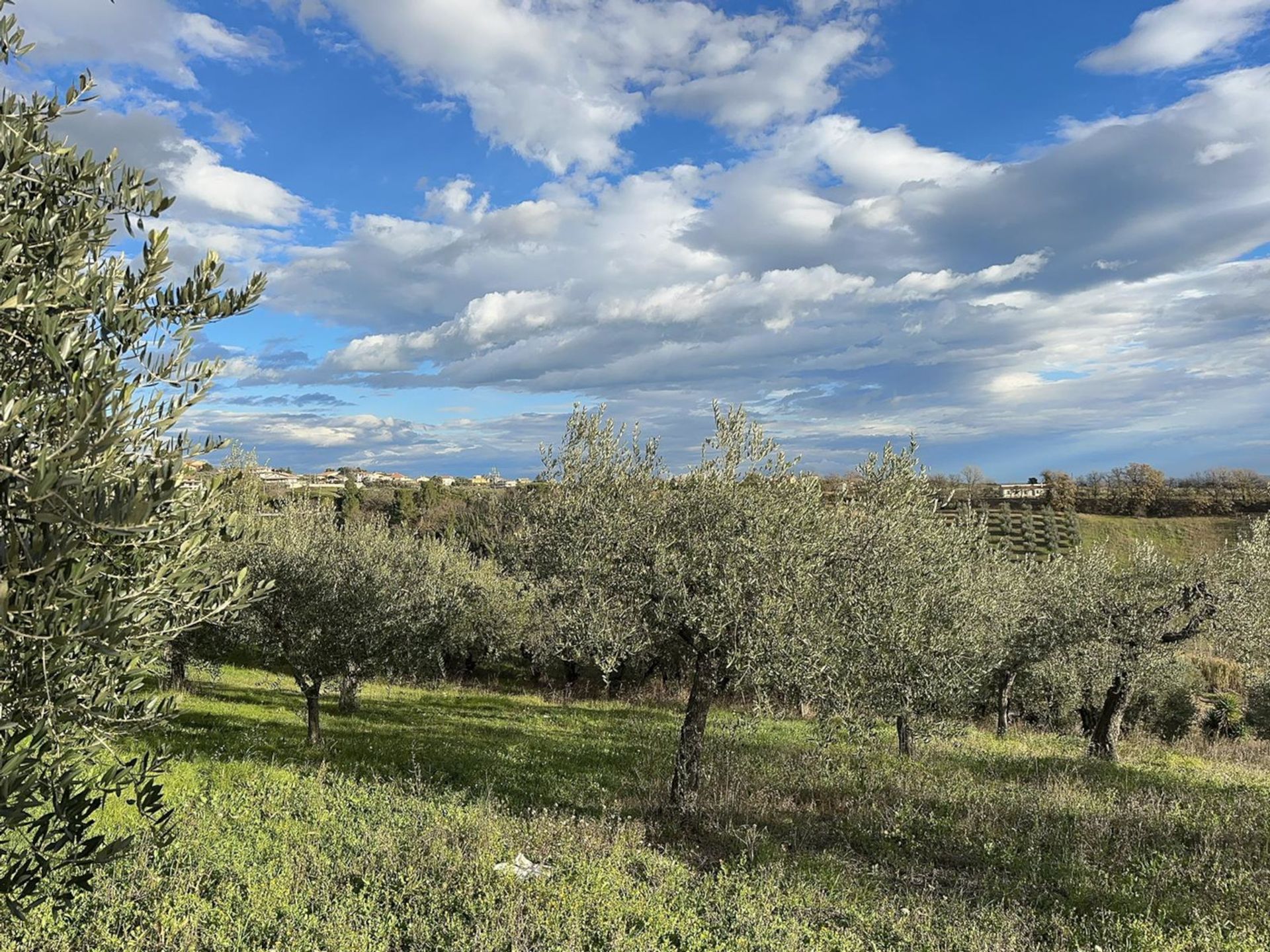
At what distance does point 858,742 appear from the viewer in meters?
15.3

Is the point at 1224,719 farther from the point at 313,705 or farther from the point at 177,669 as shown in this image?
the point at 177,669

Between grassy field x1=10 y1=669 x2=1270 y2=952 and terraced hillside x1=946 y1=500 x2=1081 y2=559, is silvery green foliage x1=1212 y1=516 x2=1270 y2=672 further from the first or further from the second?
terraced hillside x1=946 y1=500 x2=1081 y2=559

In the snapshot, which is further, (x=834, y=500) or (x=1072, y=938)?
(x=834, y=500)

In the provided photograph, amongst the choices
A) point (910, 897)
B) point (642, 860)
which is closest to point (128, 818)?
point (642, 860)

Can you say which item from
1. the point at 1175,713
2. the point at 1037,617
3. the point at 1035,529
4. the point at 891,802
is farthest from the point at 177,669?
the point at 1035,529

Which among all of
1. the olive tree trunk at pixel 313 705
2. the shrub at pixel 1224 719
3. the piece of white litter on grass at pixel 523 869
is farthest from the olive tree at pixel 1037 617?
the olive tree trunk at pixel 313 705

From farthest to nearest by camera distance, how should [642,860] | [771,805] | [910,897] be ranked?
[771,805] → [642,860] → [910,897]

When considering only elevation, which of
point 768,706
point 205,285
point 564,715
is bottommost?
point 564,715

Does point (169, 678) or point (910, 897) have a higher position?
point (910, 897)

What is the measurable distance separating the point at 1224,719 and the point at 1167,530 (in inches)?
2343

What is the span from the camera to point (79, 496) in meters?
4.03

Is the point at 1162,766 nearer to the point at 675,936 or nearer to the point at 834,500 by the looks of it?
the point at 834,500

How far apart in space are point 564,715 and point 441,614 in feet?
34.5

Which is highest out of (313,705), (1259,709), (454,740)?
(313,705)
